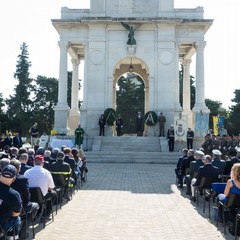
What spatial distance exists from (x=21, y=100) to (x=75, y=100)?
30.2 meters

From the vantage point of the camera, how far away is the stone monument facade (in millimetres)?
30031

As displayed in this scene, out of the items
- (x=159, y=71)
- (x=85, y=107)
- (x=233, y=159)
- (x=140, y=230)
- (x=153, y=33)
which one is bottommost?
(x=140, y=230)

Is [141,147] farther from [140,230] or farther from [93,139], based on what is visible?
[140,230]

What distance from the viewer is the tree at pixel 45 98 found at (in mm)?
62812

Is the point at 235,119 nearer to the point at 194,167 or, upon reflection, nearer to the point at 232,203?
the point at 194,167

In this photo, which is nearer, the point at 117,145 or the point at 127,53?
the point at 117,145

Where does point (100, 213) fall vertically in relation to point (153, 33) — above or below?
below

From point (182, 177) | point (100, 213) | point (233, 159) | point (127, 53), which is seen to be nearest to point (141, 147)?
point (127, 53)

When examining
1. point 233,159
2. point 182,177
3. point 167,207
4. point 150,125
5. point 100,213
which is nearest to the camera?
point 100,213

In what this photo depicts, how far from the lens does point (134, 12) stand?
101 feet

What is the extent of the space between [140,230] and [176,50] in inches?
931

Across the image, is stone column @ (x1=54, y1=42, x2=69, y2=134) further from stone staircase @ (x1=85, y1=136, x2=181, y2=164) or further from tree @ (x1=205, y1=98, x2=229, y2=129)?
tree @ (x1=205, y1=98, x2=229, y2=129)

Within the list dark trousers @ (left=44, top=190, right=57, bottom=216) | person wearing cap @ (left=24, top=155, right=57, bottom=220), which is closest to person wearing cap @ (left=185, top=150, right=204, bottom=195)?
dark trousers @ (left=44, top=190, right=57, bottom=216)

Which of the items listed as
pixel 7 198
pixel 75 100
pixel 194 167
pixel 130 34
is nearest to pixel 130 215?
pixel 194 167
